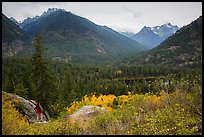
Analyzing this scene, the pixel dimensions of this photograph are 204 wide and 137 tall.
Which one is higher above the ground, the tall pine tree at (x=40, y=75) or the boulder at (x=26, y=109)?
the tall pine tree at (x=40, y=75)

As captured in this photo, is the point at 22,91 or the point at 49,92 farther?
the point at 22,91

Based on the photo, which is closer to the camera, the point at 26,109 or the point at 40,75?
the point at 26,109

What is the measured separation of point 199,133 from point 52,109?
101ft

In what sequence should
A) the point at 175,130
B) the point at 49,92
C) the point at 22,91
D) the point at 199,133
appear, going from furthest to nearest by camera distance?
the point at 22,91 < the point at 49,92 < the point at 175,130 < the point at 199,133

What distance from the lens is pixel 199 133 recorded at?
310 inches

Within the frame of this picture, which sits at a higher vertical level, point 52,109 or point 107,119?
point 107,119

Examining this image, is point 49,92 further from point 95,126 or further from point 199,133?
point 199,133

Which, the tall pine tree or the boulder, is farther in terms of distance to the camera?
the tall pine tree

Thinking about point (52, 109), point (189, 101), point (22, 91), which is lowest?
point (52, 109)

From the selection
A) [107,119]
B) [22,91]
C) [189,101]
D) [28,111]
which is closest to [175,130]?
[189,101]

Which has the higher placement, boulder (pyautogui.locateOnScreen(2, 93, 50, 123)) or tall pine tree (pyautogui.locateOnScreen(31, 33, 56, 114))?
tall pine tree (pyautogui.locateOnScreen(31, 33, 56, 114))

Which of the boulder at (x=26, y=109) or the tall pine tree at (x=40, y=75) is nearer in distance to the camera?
the boulder at (x=26, y=109)

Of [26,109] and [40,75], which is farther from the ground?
[40,75]

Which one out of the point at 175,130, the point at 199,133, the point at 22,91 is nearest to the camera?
the point at 199,133
